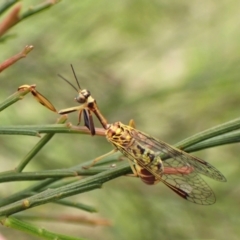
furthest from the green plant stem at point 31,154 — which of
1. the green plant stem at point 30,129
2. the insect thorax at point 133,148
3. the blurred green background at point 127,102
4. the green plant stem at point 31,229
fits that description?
the blurred green background at point 127,102

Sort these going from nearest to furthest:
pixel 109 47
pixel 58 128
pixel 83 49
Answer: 1. pixel 58 128
2. pixel 83 49
3. pixel 109 47

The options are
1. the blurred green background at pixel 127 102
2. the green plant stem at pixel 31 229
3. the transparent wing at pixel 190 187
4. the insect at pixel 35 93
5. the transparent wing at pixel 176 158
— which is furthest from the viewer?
the blurred green background at pixel 127 102

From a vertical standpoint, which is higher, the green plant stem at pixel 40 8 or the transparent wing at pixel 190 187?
the green plant stem at pixel 40 8

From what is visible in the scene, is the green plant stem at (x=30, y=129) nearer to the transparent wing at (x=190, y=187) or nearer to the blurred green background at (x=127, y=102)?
the transparent wing at (x=190, y=187)

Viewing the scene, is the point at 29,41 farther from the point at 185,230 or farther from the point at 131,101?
the point at 185,230

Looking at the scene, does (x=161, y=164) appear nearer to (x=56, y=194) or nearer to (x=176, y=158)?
(x=176, y=158)

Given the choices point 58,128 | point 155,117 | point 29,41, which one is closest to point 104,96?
point 155,117

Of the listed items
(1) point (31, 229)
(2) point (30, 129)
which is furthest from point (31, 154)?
(1) point (31, 229)

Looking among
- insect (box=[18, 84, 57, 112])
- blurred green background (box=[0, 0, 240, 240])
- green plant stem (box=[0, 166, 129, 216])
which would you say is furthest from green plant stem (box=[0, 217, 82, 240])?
blurred green background (box=[0, 0, 240, 240])
